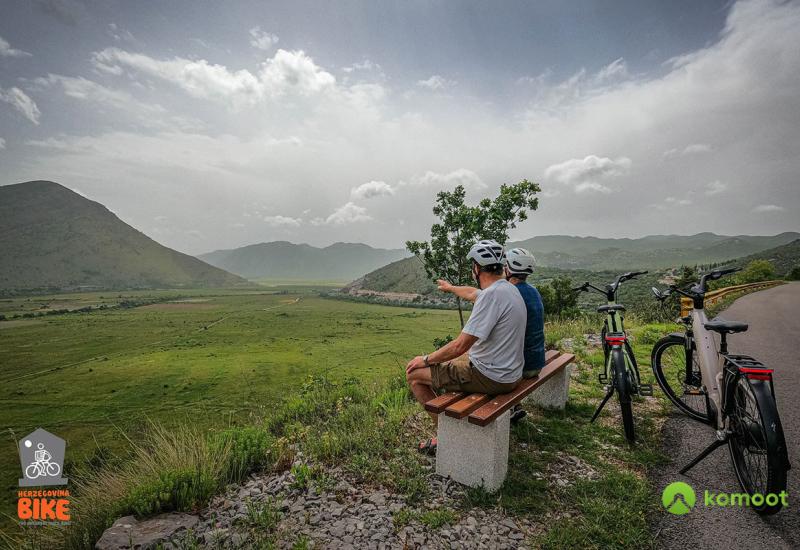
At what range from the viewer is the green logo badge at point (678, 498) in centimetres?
314

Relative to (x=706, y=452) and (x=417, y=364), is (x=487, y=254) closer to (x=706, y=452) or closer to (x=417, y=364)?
(x=417, y=364)

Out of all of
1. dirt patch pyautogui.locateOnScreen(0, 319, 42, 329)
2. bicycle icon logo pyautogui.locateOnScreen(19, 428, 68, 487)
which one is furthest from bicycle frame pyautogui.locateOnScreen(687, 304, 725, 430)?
dirt patch pyautogui.locateOnScreen(0, 319, 42, 329)

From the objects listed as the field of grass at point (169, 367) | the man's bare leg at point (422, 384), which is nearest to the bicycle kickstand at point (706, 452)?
the man's bare leg at point (422, 384)

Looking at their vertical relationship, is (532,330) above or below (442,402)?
above

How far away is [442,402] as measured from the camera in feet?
11.7

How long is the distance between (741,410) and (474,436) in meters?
2.40

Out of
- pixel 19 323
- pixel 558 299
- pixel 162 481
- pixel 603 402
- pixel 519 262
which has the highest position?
pixel 519 262

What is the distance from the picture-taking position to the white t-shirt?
345 centimetres

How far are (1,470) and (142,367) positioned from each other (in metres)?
23.7

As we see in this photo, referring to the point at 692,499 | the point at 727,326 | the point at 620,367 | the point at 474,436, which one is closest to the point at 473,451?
the point at 474,436

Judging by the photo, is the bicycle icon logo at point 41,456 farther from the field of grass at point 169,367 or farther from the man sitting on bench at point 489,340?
the man sitting on bench at point 489,340

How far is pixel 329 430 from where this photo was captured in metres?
5.09

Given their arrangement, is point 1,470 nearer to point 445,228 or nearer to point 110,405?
point 110,405

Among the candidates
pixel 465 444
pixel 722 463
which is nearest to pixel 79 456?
pixel 465 444
